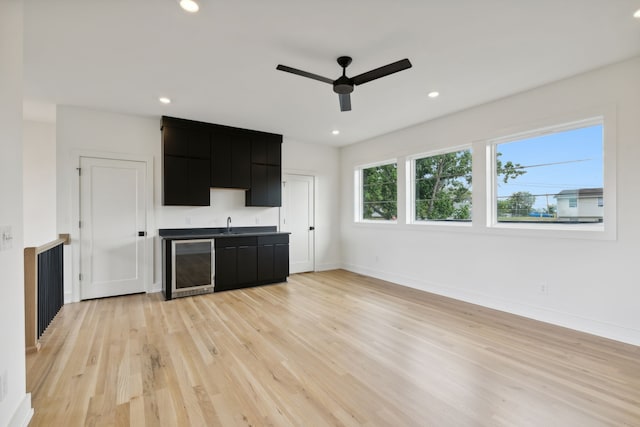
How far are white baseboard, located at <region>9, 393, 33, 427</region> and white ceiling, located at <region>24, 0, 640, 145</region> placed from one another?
8.72 feet

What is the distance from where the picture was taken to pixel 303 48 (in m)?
2.74

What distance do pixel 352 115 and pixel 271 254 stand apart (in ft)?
8.95

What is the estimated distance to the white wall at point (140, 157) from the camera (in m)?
4.24

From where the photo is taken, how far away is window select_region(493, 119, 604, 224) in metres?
3.28

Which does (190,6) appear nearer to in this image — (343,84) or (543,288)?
(343,84)

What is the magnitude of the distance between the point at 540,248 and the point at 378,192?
3021 millimetres

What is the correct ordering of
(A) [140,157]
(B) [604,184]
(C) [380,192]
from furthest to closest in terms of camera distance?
(C) [380,192] → (A) [140,157] → (B) [604,184]

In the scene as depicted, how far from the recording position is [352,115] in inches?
182

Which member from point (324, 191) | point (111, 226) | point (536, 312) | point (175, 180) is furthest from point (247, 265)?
point (536, 312)

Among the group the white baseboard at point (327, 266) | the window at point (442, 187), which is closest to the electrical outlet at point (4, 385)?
the window at point (442, 187)

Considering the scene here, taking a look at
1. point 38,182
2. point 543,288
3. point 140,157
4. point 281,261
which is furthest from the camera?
point 281,261

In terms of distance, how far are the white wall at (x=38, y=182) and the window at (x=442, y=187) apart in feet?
20.4

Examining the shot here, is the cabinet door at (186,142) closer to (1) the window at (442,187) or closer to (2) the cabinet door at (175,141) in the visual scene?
(2) the cabinet door at (175,141)

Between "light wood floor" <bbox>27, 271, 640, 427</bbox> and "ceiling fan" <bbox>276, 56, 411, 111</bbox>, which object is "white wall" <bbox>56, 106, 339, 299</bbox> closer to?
"light wood floor" <bbox>27, 271, 640, 427</bbox>
